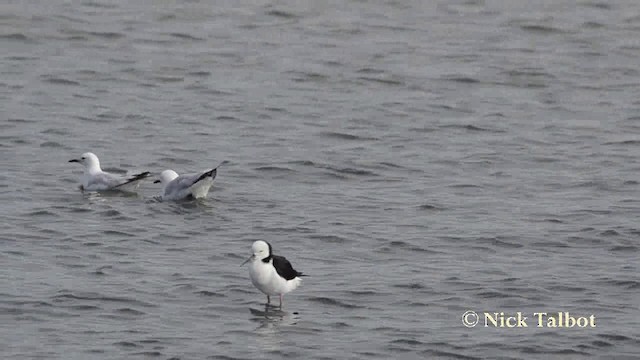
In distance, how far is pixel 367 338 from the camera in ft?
49.6

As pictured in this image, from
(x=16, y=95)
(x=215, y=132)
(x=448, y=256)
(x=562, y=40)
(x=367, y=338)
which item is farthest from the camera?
(x=562, y=40)

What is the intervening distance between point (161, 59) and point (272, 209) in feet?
34.2

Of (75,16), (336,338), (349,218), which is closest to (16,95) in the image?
(75,16)

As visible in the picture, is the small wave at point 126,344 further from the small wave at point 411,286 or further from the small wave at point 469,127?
the small wave at point 469,127

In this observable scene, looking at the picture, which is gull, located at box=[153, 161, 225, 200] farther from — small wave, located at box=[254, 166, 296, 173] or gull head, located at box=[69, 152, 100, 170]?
small wave, located at box=[254, 166, 296, 173]

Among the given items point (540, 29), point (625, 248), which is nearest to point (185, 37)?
point (540, 29)

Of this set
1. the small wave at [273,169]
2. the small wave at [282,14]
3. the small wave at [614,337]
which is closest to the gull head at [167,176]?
the small wave at [273,169]

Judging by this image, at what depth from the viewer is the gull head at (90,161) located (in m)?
21.7

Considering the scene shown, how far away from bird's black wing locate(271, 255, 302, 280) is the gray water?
0.34 metres

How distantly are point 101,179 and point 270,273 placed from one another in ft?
20.1

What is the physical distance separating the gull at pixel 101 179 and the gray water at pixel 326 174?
0.54ft

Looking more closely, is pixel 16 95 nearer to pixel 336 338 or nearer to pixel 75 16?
pixel 75 16

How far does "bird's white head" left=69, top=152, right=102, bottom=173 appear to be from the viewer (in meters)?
21.6

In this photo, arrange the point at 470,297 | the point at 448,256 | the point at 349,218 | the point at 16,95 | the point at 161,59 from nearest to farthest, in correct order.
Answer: the point at 470,297 → the point at 448,256 → the point at 349,218 → the point at 16,95 → the point at 161,59
